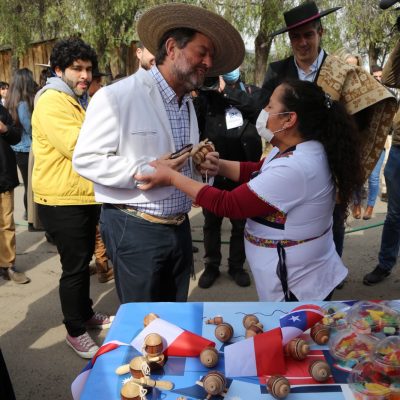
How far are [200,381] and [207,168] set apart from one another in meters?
1.02

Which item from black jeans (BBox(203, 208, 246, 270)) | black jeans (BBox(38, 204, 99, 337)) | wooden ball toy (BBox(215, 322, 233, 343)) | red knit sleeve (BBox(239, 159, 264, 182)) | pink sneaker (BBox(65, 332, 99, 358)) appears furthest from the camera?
black jeans (BBox(203, 208, 246, 270))

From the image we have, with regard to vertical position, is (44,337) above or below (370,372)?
below

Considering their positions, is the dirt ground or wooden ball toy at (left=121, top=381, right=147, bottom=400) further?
the dirt ground

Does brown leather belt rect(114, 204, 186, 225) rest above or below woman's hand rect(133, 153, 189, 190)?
below

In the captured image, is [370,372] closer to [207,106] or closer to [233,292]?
[233,292]

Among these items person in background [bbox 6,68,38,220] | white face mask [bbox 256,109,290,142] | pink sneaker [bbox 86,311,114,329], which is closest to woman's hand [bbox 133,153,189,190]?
white face mask [bbox 256,109,290,142]

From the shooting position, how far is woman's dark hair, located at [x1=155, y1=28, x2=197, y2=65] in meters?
1.83

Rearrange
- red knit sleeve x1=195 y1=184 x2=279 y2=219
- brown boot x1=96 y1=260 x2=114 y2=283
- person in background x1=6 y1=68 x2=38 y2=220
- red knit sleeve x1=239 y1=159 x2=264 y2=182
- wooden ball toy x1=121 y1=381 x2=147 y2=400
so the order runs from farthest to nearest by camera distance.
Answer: person in background x1=6 y1=68 x2=38 y2=220, brown boot x1=96 y1=260 x2=114 y2=283, red knit sleeve x1=239 y1=159 x2=264 y2=182, red knit sleeve x1=195 y1=184 x2=279 y2=219, wooden ball toy x1=121 y1=381 x2=147 y2=400

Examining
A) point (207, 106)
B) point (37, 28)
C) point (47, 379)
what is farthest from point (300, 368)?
point (37, 28)

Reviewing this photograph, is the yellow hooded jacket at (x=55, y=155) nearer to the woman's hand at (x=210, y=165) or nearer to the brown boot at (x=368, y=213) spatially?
the woman's hand at (x=210, y=165)

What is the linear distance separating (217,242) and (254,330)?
2366 millimetres

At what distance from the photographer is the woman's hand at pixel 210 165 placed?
192 cm

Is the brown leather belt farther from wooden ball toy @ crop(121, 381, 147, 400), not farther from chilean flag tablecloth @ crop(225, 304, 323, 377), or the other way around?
wooden ball toy @ crop(121, 381, 147, 400)

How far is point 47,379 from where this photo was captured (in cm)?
→ 251
